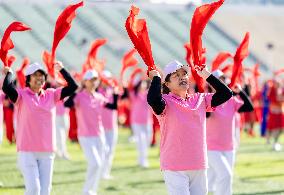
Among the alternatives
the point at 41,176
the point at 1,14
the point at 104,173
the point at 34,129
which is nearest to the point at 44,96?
the point at 34,129

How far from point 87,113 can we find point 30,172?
3288 millimetres

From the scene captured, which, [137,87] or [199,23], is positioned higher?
[199,23]

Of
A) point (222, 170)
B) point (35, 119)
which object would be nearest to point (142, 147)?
point (222, 170)

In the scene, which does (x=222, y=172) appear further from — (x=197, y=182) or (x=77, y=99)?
(x=77, y=99)

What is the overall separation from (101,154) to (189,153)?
4882mm

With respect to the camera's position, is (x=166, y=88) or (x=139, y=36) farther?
(x=166, y=88)

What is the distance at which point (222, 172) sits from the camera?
9281 millimetres

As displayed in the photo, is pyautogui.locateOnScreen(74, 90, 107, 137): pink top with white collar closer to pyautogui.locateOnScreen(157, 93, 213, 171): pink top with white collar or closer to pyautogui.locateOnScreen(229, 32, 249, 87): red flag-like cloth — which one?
pyautogui.locateOnScreen(229, 32, 249, 87): red flag-like cloth

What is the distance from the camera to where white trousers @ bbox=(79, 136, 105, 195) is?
428 inches

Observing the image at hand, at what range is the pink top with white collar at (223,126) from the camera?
961cm

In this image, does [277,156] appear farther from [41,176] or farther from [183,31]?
[183,31]

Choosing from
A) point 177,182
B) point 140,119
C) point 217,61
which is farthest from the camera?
point 140,119

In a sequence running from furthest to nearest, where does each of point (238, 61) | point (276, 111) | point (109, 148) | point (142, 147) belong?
point (276, 111)
point (142, 147)
point (109, 148)
point (238, 61)

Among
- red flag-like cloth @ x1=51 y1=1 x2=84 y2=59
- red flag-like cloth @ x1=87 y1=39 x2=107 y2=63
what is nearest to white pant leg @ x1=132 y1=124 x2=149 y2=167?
red flag-like cloth @ x1=87 y1=39 x2=107 y2=63
